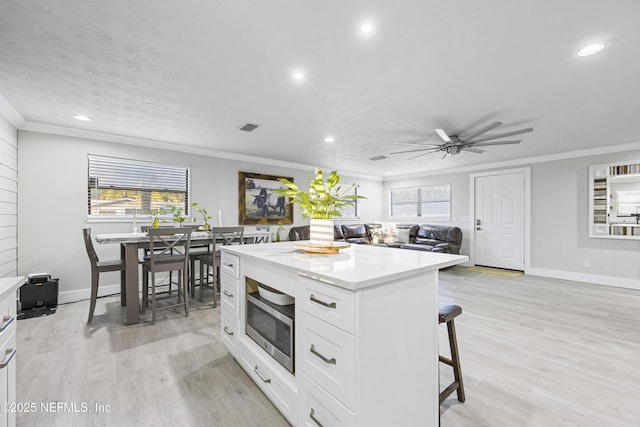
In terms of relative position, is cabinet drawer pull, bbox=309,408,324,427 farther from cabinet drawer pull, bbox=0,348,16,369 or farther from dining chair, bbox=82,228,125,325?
dining chair, bbox=82,228,125,325

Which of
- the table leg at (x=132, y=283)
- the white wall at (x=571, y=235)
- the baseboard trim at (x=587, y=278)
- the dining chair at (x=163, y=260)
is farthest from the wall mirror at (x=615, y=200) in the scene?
the table leg at (x=132, y=283)

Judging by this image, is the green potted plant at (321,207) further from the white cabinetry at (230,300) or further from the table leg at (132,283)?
the table leg at (132,283)

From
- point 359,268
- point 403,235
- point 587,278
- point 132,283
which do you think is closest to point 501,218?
point 587,278

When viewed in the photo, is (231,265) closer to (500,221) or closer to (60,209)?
(60,209)

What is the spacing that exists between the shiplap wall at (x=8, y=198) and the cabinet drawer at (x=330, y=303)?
3808mm

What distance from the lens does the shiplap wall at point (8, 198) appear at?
119 inches

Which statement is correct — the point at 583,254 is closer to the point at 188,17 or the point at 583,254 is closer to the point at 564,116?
the point at 564,116

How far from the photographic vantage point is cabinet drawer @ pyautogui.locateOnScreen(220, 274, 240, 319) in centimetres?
208

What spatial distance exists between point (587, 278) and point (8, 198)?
8620mm

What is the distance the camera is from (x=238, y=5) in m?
1.58

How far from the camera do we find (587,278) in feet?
16.1

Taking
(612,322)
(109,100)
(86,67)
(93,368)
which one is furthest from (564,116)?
(93,368)

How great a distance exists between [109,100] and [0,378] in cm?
276

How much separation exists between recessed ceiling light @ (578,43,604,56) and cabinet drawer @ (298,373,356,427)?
2.75 m
